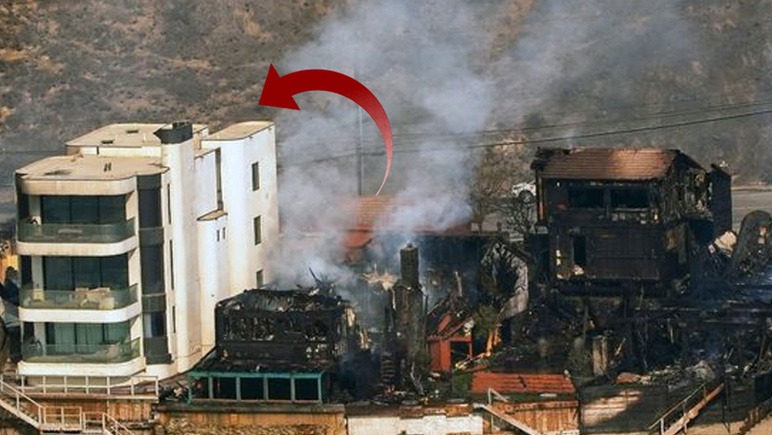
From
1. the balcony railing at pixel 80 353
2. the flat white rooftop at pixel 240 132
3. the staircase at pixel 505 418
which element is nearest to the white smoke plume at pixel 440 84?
the flat white rooftop at pixel 240 132

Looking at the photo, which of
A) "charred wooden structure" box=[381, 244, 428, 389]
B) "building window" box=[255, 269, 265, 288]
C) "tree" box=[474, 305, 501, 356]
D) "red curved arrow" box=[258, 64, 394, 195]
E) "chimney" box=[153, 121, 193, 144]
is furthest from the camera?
"red curved arrow" box=[258, 64, 394, 195]

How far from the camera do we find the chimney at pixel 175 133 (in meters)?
90.6

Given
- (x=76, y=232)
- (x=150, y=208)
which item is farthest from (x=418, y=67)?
(x=76, y=232)

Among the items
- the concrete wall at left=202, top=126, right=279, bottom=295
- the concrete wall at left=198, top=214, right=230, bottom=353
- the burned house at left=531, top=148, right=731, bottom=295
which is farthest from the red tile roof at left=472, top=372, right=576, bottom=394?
the concrete wall at left=202, top=126, right=279, bottom=295

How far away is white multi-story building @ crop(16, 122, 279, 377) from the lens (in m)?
89.0

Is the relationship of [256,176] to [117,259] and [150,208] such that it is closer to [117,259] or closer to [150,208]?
[150,208]

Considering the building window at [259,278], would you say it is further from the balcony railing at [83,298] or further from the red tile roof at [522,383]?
the red tile roof at [522,383]

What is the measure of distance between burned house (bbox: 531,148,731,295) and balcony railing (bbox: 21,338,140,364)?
13.2 m

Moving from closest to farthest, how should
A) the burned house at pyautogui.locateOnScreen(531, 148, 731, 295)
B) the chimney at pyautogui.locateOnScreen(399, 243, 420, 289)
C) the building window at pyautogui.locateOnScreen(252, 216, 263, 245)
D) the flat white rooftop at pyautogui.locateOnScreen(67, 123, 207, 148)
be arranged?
the chimney at pyautogui.locateOnScreen(399, 243, 420, 289) < the flat white rooftop at pyautogui.locateOnScreen(67, 123, 207, 148) < the burned house at pyautogui.locateOnScreen(531, 148, 731, 295) < the building window at pyautogui.locateOnScreen(252, 216, 263, 245)

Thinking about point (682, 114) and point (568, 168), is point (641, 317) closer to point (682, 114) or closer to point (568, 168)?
point (568, 168)

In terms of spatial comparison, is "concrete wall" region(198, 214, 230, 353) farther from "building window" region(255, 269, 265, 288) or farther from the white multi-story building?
"building window" region(255, 269, 265, 288)

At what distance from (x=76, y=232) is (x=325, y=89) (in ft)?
81.9

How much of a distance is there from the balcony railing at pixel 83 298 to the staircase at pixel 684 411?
14882mm

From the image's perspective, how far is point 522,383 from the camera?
290 feet
